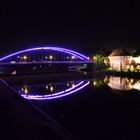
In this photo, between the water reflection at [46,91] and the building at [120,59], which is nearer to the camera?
the water reflection at [46,91]

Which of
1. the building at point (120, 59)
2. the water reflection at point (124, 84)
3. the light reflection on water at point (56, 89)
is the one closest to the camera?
the light reflection on water at point (56, 89)

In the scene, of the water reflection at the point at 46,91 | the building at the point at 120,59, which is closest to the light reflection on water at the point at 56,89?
the water reflection at the point at 46,91

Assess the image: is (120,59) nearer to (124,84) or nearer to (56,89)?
(124,84)

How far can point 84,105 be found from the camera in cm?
1446

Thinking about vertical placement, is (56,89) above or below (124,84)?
below

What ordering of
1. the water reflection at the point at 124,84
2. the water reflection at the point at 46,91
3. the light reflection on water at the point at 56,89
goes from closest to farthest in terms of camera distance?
the water reflection at the point at 46,91
the light reflection on water at the point at 56,89
the water reflection at the point at 124,84

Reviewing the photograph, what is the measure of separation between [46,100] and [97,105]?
399 centimetres

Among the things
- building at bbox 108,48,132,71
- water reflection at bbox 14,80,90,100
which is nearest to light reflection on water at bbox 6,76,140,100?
water reflection at bbox 14,80,90,100

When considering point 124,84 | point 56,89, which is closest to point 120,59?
point 124,84

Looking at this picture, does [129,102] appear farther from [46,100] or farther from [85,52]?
[85,52]

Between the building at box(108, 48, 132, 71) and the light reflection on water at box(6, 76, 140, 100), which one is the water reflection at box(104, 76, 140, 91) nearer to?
the light reflection on water at box(6, 76, 140, 100)

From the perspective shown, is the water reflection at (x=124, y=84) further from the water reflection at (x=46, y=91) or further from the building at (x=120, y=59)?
the building at (x=120, y=59)

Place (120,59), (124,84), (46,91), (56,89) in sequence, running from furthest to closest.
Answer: (120,59)
(124,84)
(56,89)
(46,91)

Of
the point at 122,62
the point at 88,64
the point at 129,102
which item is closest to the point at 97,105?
the point at 129,102
